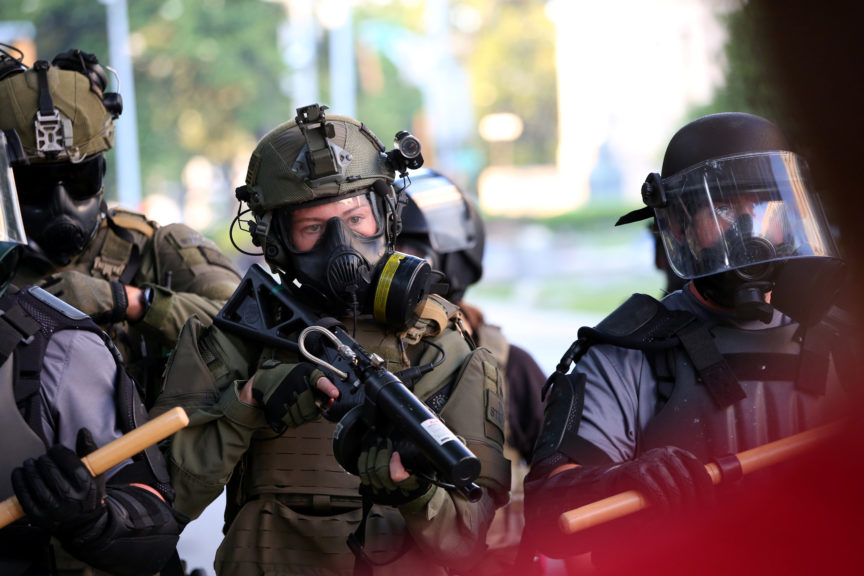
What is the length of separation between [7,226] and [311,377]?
0.83m

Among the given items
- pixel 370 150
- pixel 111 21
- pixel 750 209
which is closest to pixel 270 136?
pixel 370 150

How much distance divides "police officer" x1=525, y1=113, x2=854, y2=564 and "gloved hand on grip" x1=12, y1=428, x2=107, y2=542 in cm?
105

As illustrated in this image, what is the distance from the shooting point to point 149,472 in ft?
8.20

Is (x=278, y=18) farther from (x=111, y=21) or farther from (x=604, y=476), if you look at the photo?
(x=604, y=476)

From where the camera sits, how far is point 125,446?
218 cm

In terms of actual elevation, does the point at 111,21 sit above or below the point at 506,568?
above

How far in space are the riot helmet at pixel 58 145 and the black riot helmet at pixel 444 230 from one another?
1291mm

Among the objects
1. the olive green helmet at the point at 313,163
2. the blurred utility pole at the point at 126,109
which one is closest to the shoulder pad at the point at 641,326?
the olive green helmet at the point at 313,163

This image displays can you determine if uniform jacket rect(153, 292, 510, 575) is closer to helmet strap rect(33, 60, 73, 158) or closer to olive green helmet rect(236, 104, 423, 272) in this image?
olive green helmet rect(236, 104, 423, 272)

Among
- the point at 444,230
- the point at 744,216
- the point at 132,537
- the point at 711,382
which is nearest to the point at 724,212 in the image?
the point at 744,216

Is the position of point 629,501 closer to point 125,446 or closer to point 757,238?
point 757,238

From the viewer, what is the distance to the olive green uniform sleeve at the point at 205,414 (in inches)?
109

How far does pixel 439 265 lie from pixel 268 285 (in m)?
1.65

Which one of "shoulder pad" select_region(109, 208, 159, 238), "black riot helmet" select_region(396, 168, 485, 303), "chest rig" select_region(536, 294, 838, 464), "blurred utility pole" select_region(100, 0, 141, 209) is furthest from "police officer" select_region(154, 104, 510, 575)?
"blurred utility pole" select_region(100, 0, 141, 209)
